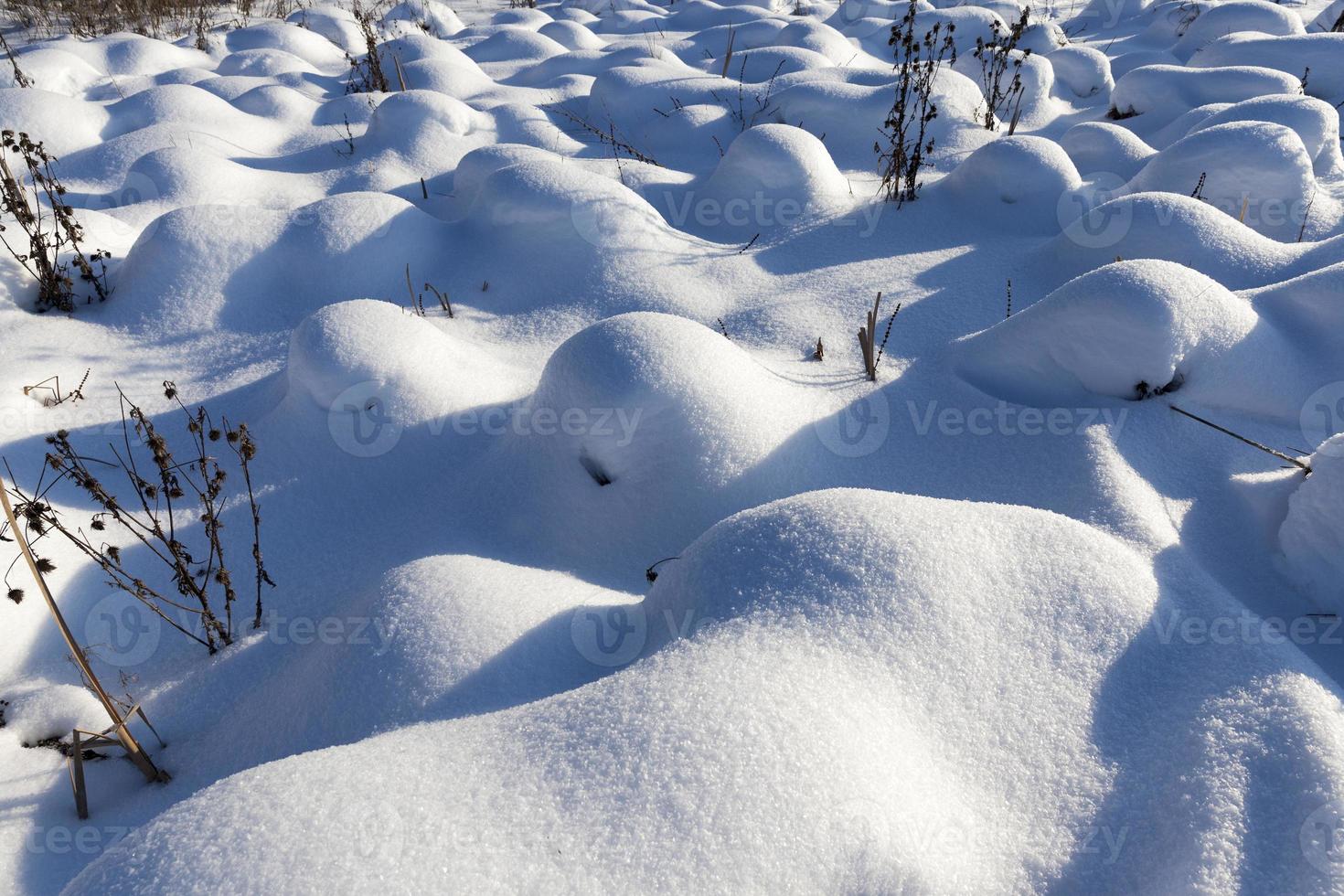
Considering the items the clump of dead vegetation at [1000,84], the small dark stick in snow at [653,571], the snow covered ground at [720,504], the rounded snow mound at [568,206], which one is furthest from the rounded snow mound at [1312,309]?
the clump of dead vegetation at [1000,84]

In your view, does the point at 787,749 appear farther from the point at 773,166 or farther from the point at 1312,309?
the point at 773,166

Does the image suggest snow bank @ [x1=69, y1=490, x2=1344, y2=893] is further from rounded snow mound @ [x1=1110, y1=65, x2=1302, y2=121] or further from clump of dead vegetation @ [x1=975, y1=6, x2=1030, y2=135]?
rounded snow mound @ [x1=1110, y1=65, x2=1302, y2=121]

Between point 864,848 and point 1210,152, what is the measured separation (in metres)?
3.32

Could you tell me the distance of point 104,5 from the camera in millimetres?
6844

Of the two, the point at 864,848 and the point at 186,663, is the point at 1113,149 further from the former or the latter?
the point at 186,663

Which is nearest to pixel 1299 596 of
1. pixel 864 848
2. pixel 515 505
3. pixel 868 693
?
pixel 868 693

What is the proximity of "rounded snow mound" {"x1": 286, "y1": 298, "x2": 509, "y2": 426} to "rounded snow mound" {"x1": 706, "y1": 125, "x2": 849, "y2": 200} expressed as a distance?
1761 mm

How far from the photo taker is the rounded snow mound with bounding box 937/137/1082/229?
327 centimetres

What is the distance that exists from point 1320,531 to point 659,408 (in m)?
1.50

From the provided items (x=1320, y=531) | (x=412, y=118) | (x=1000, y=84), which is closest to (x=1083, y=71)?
(x=1000, y=84)

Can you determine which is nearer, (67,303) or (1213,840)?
(1213,840)

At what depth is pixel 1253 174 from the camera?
3.08m

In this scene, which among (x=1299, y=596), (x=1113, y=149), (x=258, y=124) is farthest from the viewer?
(x=258, y=124)

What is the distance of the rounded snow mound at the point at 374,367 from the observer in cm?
229
